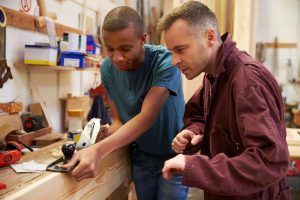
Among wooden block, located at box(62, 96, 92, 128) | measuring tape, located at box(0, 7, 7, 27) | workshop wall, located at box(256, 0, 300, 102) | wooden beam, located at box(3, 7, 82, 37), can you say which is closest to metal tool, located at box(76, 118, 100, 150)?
measuring tape, located at box(0, 7, 7, 27)

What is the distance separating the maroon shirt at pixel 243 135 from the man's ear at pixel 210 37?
0.04 m

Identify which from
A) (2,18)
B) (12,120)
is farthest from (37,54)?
(12,120)

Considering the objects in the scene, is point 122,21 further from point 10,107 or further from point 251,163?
point 10,107

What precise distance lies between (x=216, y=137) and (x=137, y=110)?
569 millimetres

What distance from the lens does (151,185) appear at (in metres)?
1.57

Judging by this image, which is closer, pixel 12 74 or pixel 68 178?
pixel 68 178

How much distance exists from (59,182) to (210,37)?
667 mm

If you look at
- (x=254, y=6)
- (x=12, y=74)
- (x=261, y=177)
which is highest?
(x=254, y=6)

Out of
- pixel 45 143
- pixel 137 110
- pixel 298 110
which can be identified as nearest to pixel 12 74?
pixel 45 143

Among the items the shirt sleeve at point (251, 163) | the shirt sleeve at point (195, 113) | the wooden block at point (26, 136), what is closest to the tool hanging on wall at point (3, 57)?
the wooden block at point (26, 136)

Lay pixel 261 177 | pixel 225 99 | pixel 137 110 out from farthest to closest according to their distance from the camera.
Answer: pixel 137 110, pixel 225 99, pixel 261 177

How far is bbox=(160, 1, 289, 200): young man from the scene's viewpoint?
776 millimetres

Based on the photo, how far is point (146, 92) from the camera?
4.71 ft

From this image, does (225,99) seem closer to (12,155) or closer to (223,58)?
(223,58)
